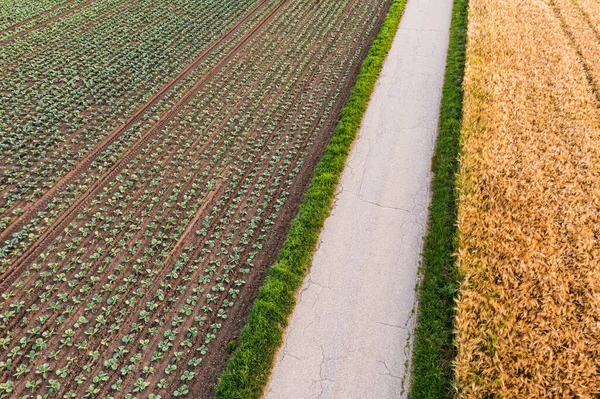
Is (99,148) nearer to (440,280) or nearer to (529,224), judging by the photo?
(440,280)

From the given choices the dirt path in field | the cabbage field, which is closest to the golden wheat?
the dirt path in field

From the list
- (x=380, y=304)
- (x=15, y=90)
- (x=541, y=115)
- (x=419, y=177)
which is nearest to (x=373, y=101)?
(x=419, y=177)

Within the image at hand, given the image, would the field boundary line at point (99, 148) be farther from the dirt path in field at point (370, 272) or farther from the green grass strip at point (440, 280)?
the green grass strip at point (440, 280)

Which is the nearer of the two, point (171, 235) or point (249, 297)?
point (249, 297)

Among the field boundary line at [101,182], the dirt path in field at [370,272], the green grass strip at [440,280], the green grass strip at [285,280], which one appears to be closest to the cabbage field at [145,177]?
the field boundary line at [101,182]

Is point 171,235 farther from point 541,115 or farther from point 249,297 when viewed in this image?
point 541,115

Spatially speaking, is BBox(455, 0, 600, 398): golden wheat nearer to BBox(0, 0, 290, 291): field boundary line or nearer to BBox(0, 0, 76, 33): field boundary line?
BBox(0, 0, 290, 291): field boundary line

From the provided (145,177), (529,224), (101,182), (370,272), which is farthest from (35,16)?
(529,224)
